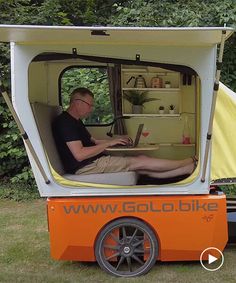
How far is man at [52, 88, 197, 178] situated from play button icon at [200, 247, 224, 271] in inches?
27.8

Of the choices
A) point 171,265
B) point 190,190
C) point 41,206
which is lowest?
point 41,206

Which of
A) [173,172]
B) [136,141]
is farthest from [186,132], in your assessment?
[173,172]

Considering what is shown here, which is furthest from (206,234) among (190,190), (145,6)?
(145,6)

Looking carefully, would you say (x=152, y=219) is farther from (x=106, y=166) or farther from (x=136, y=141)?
(x=136, y=141)

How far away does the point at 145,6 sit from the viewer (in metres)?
6.90

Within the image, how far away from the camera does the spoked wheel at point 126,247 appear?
3.86m

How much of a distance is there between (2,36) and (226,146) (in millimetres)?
1905

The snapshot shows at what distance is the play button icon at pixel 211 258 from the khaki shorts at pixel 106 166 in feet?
3.12

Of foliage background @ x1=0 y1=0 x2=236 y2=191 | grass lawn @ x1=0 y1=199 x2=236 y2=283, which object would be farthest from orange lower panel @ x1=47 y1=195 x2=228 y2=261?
foliage background @ x1=0 y1=0 x2=236 y2=191

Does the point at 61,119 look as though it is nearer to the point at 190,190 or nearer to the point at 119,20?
the point at 190,190

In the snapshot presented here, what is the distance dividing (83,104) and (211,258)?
1.72m

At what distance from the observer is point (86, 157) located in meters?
4.11

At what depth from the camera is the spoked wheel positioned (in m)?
3.86

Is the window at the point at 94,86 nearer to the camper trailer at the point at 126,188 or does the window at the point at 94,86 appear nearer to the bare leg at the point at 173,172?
the camper trailer at the point at 126,188
